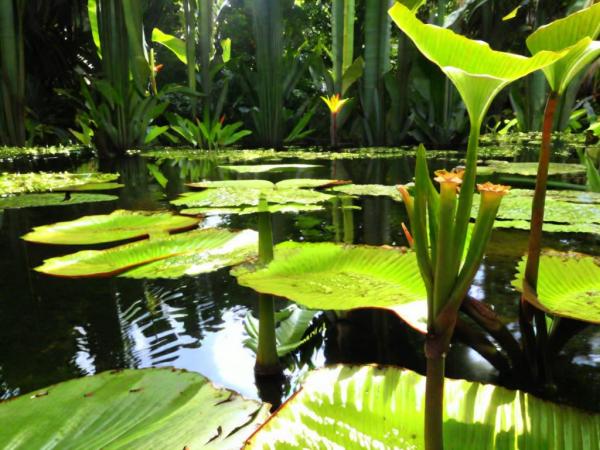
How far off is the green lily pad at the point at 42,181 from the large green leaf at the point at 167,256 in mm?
981

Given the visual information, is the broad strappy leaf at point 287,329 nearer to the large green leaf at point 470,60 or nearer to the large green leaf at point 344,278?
the large green leaf at point 344,278

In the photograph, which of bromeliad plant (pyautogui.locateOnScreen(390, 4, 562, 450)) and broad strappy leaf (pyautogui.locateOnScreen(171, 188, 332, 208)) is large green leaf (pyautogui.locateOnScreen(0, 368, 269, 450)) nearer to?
bromeliad plant (pyautogui.locateOnScreen(390, 4, 562, 450))

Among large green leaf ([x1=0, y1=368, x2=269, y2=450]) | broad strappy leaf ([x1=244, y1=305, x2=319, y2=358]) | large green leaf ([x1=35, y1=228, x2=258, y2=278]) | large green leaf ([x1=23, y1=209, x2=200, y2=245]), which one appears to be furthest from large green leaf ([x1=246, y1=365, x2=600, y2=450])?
large green leaf ([x1=23, y1=209, x2=200, y2=245])

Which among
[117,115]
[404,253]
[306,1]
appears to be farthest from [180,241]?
[306,1]

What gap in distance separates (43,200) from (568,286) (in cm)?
128

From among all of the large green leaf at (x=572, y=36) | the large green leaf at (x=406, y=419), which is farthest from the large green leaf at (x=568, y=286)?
the large green leaf at (x=572, y=36)

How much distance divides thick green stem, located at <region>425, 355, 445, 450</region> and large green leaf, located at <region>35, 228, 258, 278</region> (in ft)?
1.23

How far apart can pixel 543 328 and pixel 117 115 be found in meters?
3.13

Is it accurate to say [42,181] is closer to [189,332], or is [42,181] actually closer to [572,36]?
[189,332]

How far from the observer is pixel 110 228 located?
86 cm

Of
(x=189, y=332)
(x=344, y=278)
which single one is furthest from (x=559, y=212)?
(x=189, y=332)

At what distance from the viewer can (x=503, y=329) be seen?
0.40 m

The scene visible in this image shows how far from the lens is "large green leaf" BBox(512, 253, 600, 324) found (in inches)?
14.7

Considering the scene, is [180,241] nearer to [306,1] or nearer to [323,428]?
[323,428]
